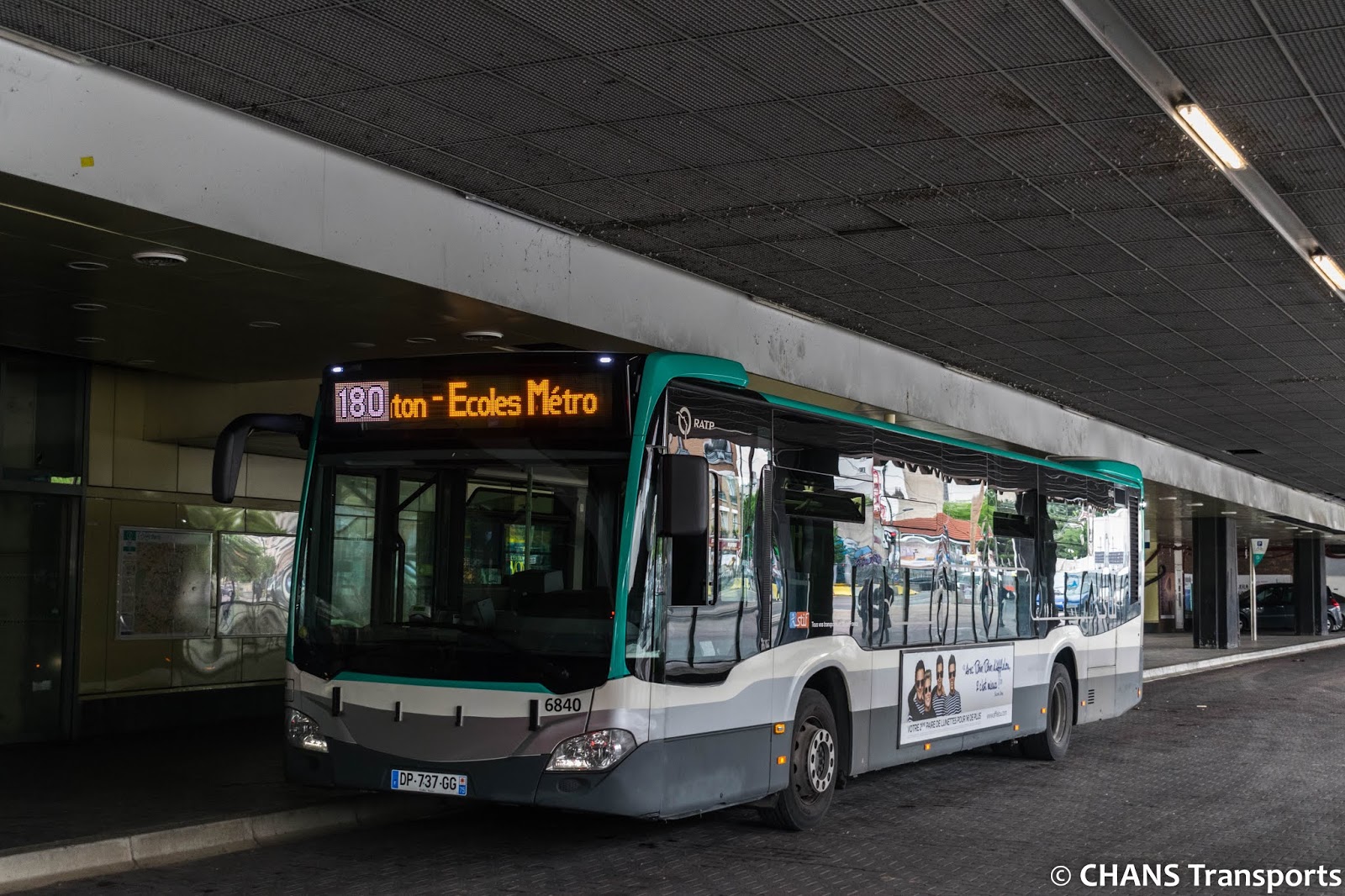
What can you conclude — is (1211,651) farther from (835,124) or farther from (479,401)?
(479,401)

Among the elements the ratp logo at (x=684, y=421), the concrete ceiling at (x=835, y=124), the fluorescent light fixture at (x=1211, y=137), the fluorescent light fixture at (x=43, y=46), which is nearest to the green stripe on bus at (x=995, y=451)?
the ratp logo at (x=684, y=421)

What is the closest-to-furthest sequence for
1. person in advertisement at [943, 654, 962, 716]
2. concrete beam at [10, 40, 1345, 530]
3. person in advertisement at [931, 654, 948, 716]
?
concrete beam at [10, 40, 1345, 530] < person in advertisement at [931, 654, 948, 716] < person in advertisement at [943, 654, 962, 716]

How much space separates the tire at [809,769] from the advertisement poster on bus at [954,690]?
4.17ft

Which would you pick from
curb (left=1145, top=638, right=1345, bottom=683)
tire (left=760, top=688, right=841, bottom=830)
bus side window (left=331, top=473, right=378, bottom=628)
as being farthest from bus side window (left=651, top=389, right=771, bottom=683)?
curb (left=1145, top=638, right=1345, bottom=683)

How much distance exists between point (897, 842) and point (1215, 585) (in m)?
36.2

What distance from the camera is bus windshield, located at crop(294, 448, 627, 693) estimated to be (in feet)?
26.8

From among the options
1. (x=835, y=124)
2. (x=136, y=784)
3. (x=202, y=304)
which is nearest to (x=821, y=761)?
(x=835, y=124)

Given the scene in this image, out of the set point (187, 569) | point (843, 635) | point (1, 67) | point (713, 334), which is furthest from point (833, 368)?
point (1, 67)

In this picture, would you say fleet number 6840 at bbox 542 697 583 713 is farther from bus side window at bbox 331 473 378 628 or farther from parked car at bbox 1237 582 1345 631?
parked car at bbox 1237 582 1345 631

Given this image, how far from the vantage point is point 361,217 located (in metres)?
9.65

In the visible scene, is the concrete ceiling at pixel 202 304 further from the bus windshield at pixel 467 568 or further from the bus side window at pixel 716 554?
the bus side window at pixel 716 554

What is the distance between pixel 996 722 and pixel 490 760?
21.2 feet

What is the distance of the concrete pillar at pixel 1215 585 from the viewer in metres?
42.1

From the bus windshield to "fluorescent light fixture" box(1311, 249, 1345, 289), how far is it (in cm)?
802
